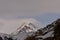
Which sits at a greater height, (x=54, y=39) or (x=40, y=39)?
(x=40, y=39)

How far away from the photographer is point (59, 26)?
6769 centimetres

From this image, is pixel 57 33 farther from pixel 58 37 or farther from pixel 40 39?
pixel 40 39

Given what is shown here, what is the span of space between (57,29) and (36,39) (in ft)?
60.6

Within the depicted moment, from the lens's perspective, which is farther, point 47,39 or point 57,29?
point 47,39

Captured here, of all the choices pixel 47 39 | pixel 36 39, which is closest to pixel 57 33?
pixel 47 39

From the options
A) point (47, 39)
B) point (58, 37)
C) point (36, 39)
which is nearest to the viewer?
point (58, 37)

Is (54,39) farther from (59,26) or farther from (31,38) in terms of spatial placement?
(31,38)

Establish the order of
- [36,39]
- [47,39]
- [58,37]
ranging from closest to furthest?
[58,37], [47,39], [36,39]

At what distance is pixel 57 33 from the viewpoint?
220 ft

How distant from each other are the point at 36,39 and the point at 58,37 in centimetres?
2053

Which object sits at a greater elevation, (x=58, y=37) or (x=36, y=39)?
(x=36, y=39)

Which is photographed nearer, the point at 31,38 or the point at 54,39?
the point at 54,39

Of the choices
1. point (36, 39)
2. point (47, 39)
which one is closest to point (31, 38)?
point (36, 39)

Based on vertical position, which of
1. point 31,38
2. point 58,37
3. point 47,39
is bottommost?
point 58,37
